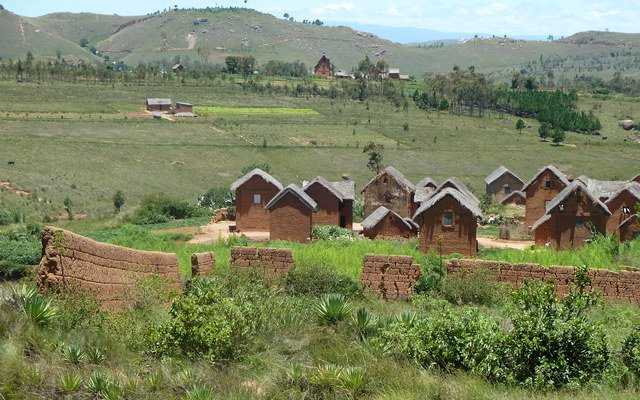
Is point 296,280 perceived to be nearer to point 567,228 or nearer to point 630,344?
point 630,344

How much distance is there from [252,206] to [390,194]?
7.36 m

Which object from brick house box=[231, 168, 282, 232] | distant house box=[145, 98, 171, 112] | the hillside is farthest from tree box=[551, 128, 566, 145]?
the hillside

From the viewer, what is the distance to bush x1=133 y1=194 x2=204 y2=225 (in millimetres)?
46156

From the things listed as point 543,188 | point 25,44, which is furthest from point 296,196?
point 25,44

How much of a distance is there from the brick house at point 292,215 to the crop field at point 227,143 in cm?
1834

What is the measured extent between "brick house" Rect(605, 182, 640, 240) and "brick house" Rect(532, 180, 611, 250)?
2188mm

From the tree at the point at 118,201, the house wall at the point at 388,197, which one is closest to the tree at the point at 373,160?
the house wall at the point at 388,197

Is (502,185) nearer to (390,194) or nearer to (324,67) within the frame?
(390,194)

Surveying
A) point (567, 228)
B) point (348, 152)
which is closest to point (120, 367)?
point (567, 228)

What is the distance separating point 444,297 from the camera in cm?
1786

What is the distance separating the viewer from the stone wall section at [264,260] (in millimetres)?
18328

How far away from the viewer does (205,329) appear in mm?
11156

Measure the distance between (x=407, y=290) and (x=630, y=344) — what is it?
7.18 metres

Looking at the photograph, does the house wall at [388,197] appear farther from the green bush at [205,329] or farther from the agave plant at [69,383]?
the agave plant at [69,383]
